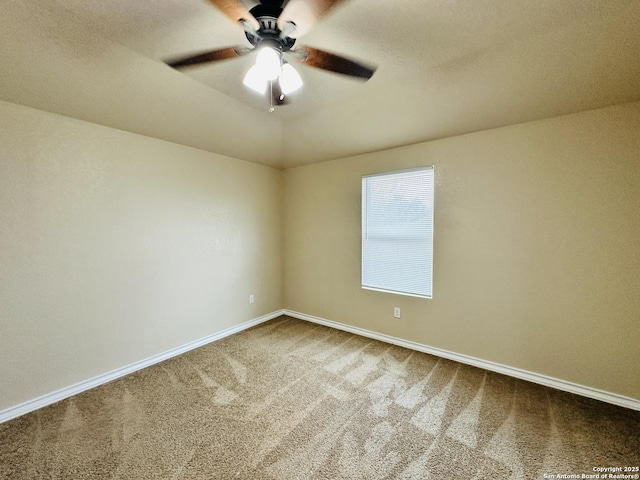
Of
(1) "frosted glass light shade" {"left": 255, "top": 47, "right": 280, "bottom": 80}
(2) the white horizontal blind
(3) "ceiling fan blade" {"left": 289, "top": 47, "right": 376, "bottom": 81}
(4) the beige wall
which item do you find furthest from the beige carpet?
(3) "ceiling fan blade" {"left": 289, "top": 47, "right": 376, "bottom": 81}

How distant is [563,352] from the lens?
2.25 meters

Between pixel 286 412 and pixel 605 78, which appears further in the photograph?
pixel 286 412

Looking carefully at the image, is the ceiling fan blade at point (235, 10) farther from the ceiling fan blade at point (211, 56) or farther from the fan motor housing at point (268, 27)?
the ceiling fan blade at point (211, 56)

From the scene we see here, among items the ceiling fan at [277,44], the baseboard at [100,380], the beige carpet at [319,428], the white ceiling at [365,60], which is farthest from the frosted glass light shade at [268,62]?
the baseboard at [100,380]

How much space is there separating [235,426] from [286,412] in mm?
370

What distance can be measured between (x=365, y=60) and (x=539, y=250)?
85.9 inches

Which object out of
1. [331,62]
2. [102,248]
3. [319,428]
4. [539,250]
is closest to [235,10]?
[331,62]

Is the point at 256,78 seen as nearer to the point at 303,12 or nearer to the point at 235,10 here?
the point at 235,10

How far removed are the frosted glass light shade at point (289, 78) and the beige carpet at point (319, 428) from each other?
2.27m

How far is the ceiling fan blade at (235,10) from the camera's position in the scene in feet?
3.71

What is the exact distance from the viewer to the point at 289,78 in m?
1.56

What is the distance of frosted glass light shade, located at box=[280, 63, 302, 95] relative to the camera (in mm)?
1501

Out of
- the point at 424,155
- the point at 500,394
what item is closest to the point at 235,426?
the point at 500,394

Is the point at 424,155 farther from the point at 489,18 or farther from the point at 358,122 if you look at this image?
the point at 489,18
